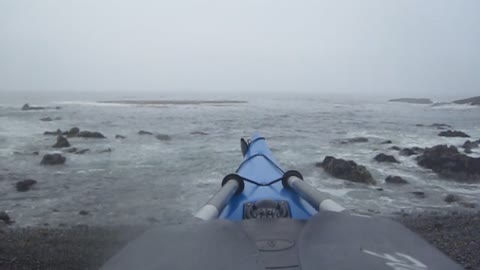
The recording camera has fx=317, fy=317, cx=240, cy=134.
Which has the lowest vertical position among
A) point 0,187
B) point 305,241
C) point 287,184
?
point 0,187

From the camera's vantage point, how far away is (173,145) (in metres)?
17.8

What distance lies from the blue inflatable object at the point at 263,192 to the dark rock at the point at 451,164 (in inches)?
368

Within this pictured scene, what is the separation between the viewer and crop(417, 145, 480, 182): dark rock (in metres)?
11.5

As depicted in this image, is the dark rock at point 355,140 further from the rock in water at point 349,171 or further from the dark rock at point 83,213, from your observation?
the dark rock at point 83,213

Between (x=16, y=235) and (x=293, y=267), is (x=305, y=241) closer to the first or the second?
(x=293, y=267)

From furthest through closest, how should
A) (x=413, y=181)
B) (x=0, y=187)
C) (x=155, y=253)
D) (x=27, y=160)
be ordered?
1. (x=27, y=160)
2. (x=413, y=181)
3. (x=0, y=187)
4. (x=155, y=253)

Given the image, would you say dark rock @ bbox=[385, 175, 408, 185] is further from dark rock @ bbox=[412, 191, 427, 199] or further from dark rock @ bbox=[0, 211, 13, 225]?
dark rock @ bbox=[0, 211, 13, 225]

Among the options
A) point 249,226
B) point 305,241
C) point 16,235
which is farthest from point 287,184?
point 16,235

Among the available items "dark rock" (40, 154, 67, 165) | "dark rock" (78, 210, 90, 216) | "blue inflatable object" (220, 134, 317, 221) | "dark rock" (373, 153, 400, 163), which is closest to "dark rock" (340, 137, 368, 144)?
"dark rock" (373, 153, 400, 163)

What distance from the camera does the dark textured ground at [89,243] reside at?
501 centimetres

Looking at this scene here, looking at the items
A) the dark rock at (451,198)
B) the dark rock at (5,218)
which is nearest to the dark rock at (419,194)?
the dark rock at (451,198)

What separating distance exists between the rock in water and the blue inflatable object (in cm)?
587

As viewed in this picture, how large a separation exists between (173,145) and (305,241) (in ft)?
54.2

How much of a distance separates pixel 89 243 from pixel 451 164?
41.3 feet
